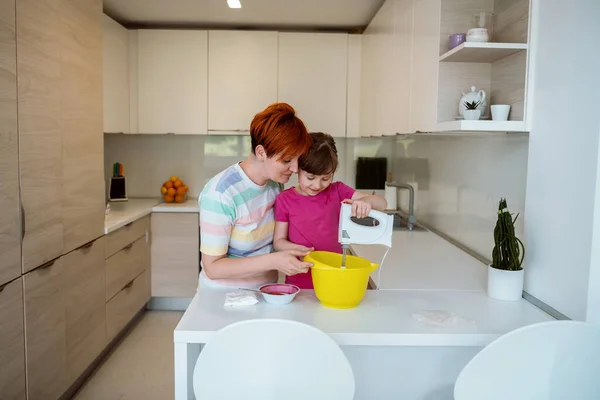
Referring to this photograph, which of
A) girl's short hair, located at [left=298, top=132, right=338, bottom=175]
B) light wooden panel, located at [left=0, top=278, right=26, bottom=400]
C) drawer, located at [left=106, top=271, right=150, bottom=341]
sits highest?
girl's short hair, located at [left=298, top=132, right=338, bottom=175]

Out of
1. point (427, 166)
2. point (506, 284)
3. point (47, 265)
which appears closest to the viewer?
point (506, 284)

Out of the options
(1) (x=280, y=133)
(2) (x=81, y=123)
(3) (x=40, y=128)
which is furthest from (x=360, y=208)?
(2) (x=81, y=123)

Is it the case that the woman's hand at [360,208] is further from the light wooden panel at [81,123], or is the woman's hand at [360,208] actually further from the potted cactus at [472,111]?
the light wooden panel at [81,123]

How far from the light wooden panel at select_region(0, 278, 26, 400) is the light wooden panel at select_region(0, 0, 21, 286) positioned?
0.07 m

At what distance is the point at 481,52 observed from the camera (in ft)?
6.46

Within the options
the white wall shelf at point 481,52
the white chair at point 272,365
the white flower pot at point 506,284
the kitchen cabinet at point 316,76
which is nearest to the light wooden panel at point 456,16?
the white wall shelf at point 481,52

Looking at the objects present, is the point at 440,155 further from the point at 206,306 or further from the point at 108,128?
the point at 108,128

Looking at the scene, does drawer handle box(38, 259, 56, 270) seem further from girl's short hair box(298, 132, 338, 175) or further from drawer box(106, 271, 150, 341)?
girl's short hair box(298, 132, 338, 175)

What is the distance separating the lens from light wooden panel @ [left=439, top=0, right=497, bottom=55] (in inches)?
82.4

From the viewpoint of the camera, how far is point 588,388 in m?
1.25

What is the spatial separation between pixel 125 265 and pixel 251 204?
2.03 m

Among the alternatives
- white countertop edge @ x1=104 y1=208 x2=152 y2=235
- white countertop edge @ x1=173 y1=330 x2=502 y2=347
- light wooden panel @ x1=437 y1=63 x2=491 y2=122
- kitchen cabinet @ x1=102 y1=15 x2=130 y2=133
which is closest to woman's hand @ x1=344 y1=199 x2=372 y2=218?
white countertop edge @ x1=173 y1=330 x2=502 y2=347

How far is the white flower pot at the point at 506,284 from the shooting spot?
1.80 meters

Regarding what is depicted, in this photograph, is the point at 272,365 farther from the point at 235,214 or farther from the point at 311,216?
the point at 311,216
